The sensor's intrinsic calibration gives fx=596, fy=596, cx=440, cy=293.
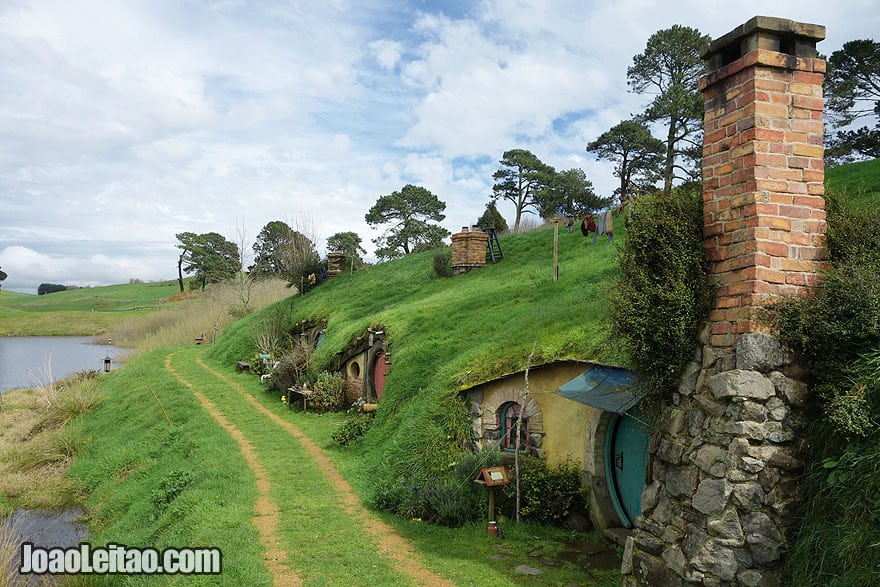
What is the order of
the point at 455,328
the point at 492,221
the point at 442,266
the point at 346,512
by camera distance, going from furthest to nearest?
the point at 492,221, the point at 442,266, the point at 455,328, the point at 346,512

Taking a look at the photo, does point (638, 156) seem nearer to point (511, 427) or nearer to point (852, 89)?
point (852, 89)

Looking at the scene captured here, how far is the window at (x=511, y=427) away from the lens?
10266 mm

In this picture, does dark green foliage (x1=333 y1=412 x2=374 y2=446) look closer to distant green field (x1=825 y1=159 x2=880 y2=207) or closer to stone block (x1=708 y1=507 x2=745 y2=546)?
stone block (x1=708 y1=507 x2=745 y2=546)

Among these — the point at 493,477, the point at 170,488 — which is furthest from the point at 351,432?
the point at 493,477

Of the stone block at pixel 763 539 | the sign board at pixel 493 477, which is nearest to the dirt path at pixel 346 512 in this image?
the sign board at pixel 493 477

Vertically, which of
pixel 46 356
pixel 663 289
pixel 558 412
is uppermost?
pixel 663 289

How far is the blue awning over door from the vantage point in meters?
7.79

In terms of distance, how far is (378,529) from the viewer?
9648mm

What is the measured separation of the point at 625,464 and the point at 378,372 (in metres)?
10.4

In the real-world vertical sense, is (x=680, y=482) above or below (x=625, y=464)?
above

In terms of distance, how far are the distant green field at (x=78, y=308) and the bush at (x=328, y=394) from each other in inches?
1873

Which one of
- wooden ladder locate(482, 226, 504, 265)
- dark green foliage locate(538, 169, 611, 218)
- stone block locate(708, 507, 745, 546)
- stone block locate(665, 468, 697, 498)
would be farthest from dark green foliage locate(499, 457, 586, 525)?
dark green foliage locate(538, 169, 611, 218)

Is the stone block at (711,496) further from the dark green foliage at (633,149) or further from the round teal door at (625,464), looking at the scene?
the dark green foliage at (633,149)

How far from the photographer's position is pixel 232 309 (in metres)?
38.0
